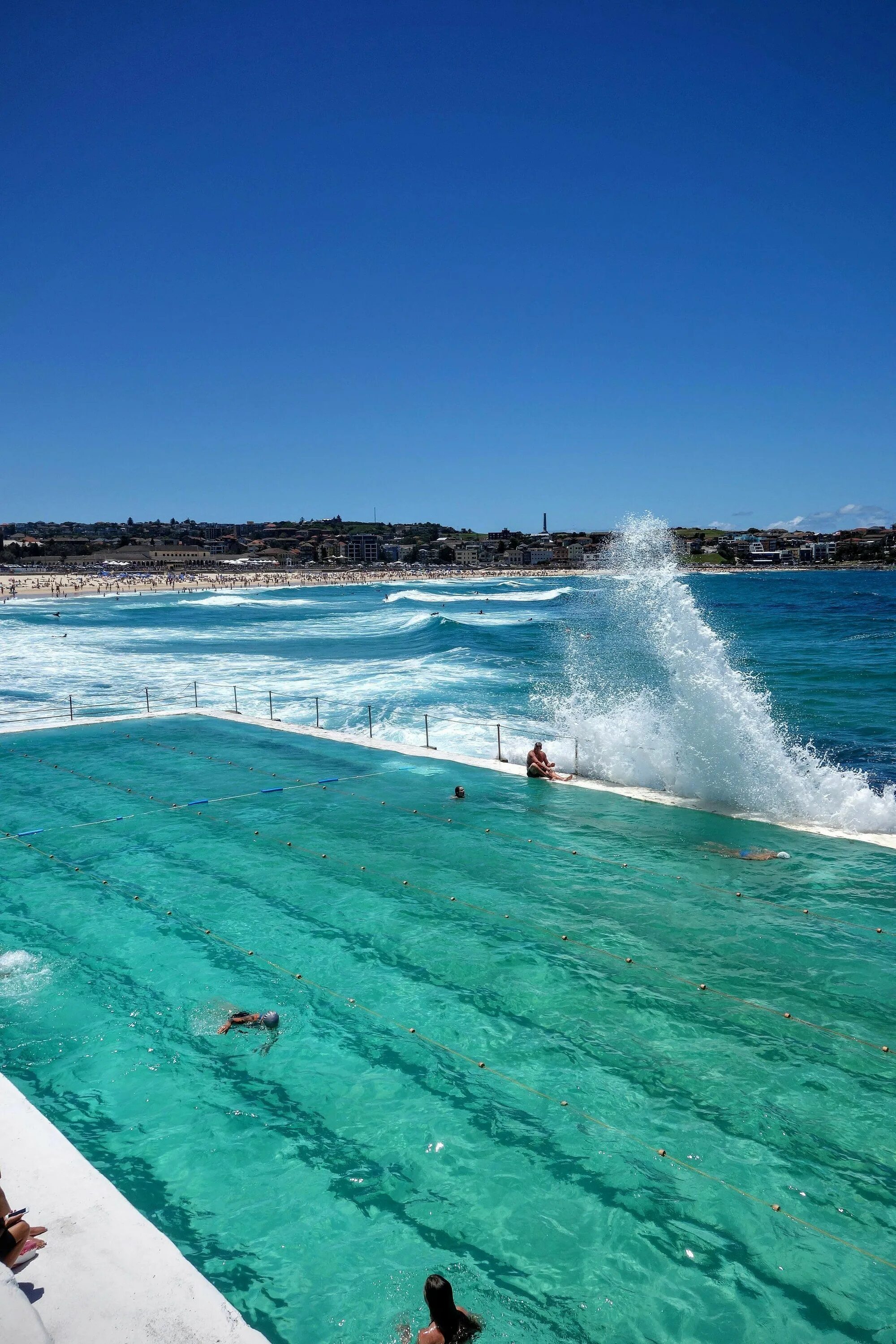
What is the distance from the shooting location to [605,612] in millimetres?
80438

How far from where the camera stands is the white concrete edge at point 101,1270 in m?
4.67

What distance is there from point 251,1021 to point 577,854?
5.83 metres

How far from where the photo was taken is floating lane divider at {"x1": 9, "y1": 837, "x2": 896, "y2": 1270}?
18.5 ft

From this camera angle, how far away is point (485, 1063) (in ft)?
24.8

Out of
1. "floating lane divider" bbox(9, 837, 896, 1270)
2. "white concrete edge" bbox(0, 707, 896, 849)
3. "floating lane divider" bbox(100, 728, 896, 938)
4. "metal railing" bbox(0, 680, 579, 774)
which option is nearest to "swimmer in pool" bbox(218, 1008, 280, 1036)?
"floating lane divider" bbox(9, 837, 896, 1270)

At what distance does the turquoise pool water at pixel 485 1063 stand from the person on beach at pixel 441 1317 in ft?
0.78

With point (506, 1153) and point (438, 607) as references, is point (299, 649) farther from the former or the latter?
point (506, 1153)

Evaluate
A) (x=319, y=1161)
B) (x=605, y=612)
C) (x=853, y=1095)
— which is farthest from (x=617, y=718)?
(x=605, y=612)

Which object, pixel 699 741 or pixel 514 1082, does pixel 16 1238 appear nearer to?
pixel 514 1082

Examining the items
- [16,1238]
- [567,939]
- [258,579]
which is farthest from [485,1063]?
[258,579]

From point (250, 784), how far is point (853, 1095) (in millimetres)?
12001

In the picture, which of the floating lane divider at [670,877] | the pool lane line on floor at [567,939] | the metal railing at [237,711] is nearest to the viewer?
the pool lane line on floor at [567,939]

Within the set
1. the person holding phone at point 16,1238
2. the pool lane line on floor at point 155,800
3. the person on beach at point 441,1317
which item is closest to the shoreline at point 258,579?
the pool lane line on floor at point 155,800

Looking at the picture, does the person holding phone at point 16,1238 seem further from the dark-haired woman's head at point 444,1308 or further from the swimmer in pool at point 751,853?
the swimmer in pool at point 751,853
